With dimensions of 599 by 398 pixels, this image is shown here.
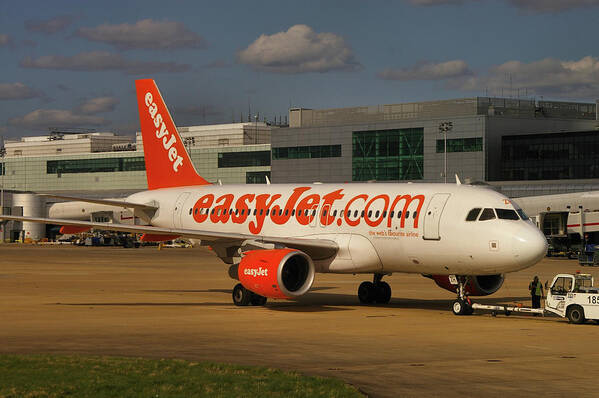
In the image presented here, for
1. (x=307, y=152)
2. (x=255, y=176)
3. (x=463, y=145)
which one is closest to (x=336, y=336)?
(x=463, y=145)

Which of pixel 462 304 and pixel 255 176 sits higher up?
pixel 255 176

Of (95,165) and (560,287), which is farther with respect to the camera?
(95,165)

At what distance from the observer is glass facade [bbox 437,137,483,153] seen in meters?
124

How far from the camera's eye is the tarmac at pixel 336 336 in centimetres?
1959

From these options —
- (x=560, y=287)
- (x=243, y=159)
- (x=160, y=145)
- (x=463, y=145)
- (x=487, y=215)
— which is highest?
(x=463, y=145)

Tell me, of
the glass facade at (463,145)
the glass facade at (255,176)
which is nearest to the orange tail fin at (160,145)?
the glass facade at (463,145)

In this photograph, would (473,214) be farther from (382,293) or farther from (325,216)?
(382,293)

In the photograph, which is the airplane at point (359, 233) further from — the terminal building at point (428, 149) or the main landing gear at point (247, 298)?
the terminal building at point (428, 149)

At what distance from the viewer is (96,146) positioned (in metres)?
194

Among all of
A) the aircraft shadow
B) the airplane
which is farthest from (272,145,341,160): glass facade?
the airplane

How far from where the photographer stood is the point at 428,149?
127688mm

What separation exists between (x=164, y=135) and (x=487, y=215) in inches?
744

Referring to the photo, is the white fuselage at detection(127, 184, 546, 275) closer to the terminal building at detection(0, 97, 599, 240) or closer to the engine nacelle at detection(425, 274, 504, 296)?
the engine nacelle at detection(425, 274, 504, 296)

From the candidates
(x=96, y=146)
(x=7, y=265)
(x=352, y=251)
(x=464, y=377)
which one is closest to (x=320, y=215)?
(x=352, y=251)
